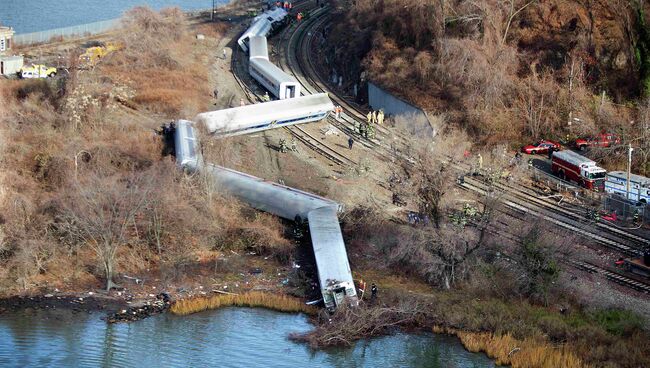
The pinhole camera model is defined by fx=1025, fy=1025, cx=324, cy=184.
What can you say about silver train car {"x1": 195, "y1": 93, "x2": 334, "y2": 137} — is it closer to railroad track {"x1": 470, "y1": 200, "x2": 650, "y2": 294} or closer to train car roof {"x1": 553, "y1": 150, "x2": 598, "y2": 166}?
train car roof {"x1": 553, "y1": 150, "x2": 598, "y2": 166}

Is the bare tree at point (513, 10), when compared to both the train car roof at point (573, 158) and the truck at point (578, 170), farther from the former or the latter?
the truck at point (578, 170)

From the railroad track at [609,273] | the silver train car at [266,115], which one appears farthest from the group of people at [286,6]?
the railroad track at [609,273]

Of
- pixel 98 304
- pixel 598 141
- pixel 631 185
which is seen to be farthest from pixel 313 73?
pixel 98 304

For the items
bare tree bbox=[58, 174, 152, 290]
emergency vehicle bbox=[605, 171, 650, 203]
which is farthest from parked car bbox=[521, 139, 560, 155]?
bare tree bbox=[58, 174, 152, 290]

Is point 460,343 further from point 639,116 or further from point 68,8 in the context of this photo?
point 68,8

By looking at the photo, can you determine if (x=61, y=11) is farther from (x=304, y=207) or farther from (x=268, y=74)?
(x=304, y=207)

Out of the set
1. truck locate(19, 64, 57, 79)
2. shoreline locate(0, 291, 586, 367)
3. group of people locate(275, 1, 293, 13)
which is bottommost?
shoreline locate(0, 291, 586, 367)
